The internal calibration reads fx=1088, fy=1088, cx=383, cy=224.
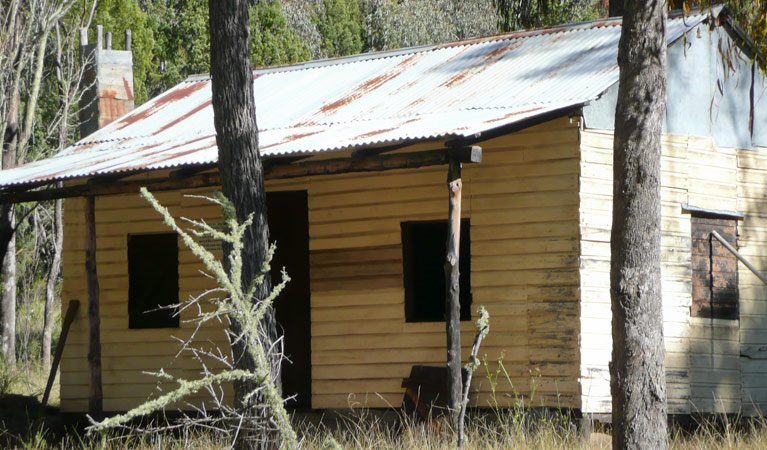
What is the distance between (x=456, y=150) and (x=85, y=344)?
6.48 meters

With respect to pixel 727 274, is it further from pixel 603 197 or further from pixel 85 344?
pixel 85 344

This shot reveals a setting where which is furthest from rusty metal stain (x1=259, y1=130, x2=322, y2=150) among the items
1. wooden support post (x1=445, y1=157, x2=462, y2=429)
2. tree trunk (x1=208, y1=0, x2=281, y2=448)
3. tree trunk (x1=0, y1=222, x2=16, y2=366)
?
tree trunk (x1=0, y1=222, x2=16, y2=366)

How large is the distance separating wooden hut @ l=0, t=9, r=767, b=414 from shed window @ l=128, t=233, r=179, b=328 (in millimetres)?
27

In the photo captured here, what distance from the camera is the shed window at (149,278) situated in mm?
13219

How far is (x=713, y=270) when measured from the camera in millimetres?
11203

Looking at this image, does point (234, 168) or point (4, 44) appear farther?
point (4, 44)

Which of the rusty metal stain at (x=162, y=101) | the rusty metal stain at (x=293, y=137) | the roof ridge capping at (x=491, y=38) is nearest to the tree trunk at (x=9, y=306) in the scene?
the rusty metal stain at (x=162, y=101)

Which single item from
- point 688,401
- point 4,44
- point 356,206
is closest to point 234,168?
point 356,206

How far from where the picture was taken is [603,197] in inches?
403

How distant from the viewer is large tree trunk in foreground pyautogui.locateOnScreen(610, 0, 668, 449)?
23.9 ft

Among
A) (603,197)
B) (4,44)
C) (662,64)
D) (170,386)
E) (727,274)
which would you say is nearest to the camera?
(662,64)

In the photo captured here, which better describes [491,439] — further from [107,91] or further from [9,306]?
[9,306]

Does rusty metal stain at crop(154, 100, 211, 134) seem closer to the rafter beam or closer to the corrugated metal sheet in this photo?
the corrugated metal sheet

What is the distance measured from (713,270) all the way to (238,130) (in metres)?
5.40
